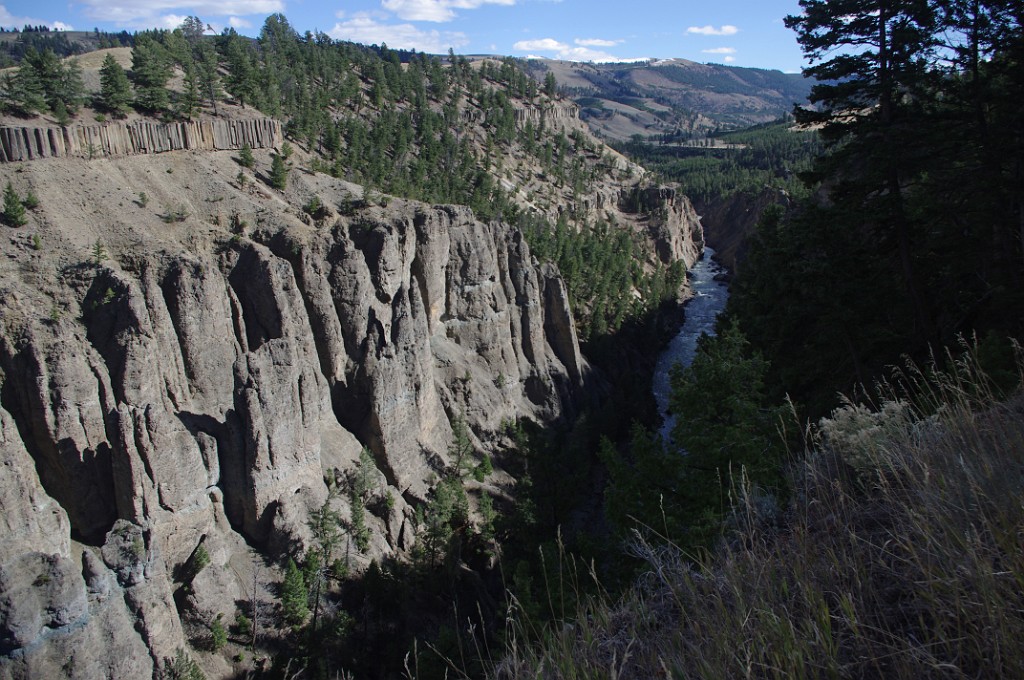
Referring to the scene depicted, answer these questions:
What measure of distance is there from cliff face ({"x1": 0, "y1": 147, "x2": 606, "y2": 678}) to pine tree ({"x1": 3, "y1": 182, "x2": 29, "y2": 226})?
20.9 inches

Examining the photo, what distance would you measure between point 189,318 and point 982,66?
1071 inches

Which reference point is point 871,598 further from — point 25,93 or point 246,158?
point 25,93

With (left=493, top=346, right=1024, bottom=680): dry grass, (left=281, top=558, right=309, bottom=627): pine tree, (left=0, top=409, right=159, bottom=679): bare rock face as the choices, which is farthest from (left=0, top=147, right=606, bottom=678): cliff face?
(left=493, top=346, right=1024, bottom=680): dry grass

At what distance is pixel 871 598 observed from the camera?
3.66 metres

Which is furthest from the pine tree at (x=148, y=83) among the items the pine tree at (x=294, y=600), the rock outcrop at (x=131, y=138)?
the pine tree at (x=294, y=600)

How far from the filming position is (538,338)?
46750 millimetres

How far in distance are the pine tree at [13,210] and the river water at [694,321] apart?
3474 cm

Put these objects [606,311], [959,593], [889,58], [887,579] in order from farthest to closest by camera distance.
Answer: [606,311] < [889,58] < [887,579] < [959,593]

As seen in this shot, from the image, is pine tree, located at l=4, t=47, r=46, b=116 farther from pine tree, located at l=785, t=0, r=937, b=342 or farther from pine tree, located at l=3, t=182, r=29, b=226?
pine tree, located at l=785, t=0, r=937, b=342

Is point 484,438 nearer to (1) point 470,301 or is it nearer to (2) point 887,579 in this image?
(1) point 470,301

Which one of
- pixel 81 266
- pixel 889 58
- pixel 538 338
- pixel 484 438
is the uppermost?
pixel 889 58

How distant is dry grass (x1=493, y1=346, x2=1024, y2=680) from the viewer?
125 inches

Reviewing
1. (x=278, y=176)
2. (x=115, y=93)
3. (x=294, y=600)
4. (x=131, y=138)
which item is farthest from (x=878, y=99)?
(x=115, y=93)

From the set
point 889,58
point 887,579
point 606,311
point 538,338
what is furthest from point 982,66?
point 606,311
